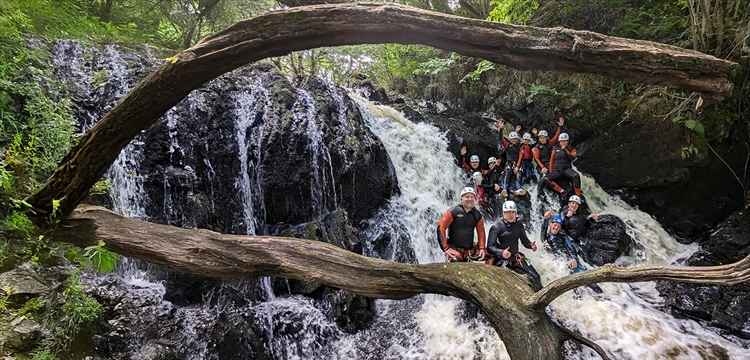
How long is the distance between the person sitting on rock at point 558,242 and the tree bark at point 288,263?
5042 millimetres

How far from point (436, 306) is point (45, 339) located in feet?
18.7

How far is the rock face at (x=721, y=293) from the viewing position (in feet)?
19.7

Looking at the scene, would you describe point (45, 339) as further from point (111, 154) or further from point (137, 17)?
point (137, 17)

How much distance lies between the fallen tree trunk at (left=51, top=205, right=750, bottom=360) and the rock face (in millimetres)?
6107

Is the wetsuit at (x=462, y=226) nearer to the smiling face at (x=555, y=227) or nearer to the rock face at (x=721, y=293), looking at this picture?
the smiling face at (x=555, y=227)

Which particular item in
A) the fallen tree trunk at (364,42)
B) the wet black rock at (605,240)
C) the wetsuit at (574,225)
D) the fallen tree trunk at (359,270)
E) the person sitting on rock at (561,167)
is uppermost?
the fallen tree trunk at (364,42)

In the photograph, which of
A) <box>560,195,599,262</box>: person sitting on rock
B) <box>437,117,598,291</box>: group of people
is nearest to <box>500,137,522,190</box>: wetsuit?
<box>437,117,598,291</box>: group of people

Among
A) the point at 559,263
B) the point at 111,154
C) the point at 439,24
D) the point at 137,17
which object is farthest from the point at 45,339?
the point at 137,17

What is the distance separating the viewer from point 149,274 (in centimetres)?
554

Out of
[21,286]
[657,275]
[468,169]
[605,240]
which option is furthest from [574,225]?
[21,286]

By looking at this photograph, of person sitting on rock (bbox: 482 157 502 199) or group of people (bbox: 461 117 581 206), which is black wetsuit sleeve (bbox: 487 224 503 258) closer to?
group of people (bbox: 461 117 581 206)

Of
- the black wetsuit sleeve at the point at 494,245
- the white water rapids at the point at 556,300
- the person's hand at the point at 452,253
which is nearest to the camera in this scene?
the person's hand at the point at 452,253

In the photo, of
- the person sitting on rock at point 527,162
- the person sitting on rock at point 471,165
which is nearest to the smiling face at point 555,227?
the person sitting on rock at point 471,165

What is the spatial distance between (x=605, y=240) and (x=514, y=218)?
371 centimetres
